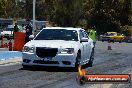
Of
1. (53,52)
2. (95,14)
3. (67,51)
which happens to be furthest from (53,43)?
(95,14)

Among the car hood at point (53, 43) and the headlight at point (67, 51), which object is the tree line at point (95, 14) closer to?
the car hood at point (53, 43)

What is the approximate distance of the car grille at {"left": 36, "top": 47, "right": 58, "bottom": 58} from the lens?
13902 mm

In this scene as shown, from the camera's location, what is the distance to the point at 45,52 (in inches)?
549

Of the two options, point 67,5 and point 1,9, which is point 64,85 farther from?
point 67,5

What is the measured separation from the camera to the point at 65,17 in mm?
79500

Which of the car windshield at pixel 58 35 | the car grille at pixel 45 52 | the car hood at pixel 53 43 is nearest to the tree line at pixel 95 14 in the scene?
the car windshield at pixel 58 35

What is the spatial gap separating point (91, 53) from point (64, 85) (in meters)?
6.63

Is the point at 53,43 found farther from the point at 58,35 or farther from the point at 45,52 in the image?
the point at 58,35

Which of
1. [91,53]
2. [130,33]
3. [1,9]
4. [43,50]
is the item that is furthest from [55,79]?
[130,33]

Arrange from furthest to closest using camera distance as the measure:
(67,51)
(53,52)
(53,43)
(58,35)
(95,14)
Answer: (95,14) < (58,35) < (53,43) < (67,51) < (53,52)

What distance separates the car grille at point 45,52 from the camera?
13902 mm

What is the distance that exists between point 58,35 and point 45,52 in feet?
5.03

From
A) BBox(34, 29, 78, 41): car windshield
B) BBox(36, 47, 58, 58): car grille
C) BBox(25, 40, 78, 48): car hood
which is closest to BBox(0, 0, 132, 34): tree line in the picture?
BBox(34, 29, 78, 41): car windshield

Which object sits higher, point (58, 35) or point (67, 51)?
point (58, 35)
